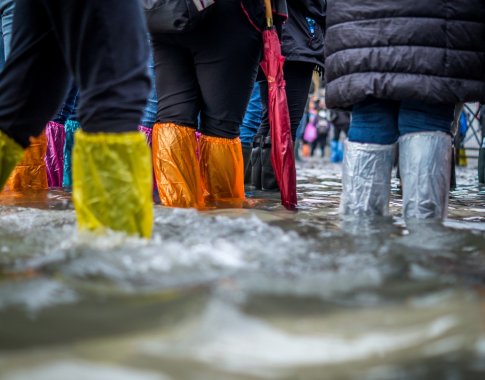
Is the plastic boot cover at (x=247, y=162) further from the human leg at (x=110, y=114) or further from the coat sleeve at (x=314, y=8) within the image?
the human leg at (x=110, y=114)

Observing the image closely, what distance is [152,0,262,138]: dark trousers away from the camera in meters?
2.56

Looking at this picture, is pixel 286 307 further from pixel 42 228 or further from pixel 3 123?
pixel 3 123

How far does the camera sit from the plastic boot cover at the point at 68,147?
12.6 ft

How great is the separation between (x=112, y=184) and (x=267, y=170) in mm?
2443

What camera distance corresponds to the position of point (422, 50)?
6.89ft

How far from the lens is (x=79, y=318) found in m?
0.98

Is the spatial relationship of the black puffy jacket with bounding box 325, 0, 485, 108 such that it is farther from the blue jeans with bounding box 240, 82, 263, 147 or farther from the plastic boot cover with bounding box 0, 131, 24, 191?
the blue jeans with bounding box 240, 82, 263, 147

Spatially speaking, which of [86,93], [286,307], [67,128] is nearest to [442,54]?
[86,93]

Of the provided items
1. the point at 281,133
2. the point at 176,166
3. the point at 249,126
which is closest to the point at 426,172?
the point at 281,133

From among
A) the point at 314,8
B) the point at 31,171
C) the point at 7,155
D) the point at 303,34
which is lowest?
the point at 31,171

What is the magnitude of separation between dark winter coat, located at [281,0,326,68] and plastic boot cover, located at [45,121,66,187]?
148cm

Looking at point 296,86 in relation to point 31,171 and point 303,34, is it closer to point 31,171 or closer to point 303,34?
point 303,34

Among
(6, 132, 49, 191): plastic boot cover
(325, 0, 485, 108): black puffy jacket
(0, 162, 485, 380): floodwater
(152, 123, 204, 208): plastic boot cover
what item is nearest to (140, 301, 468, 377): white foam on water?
(0, 162, 485, 380): floodwater

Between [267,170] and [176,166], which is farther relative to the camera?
[267,170]
